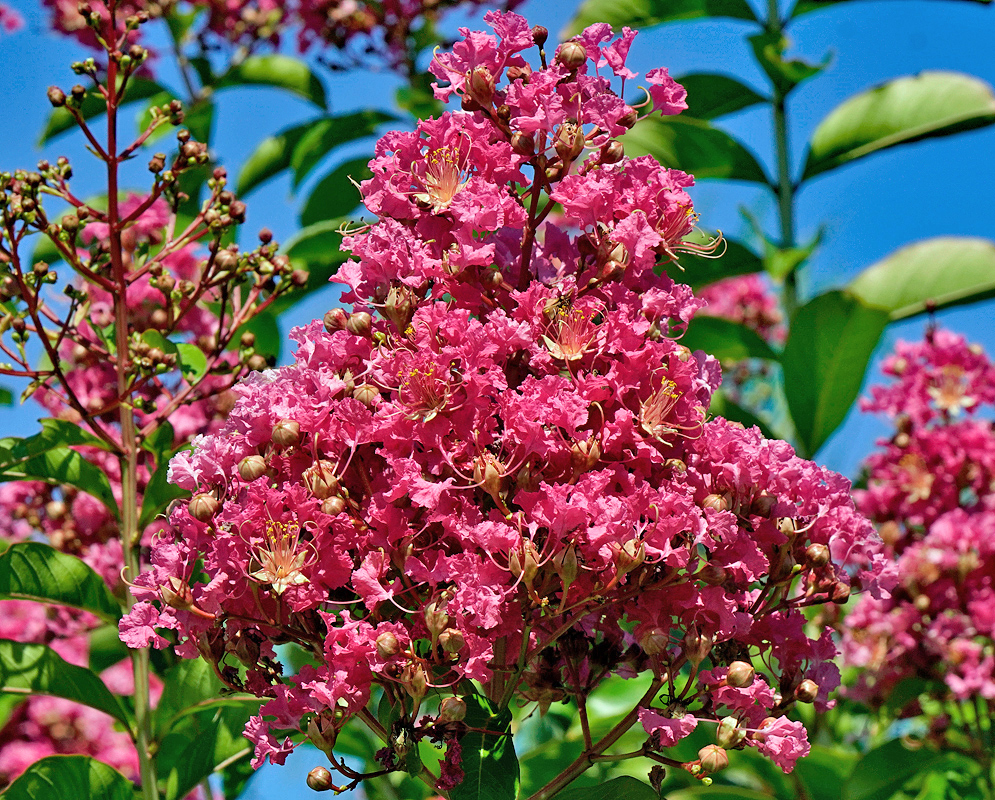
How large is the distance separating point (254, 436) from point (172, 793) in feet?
2.58

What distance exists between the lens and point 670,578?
1.18 m

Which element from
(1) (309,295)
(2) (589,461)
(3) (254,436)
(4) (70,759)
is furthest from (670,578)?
(1) (309,295)

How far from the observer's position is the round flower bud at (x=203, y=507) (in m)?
Result: 1.24

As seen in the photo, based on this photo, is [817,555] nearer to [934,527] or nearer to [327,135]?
[934,527]

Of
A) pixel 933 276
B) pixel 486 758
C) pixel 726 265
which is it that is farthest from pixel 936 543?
pixel 486 758

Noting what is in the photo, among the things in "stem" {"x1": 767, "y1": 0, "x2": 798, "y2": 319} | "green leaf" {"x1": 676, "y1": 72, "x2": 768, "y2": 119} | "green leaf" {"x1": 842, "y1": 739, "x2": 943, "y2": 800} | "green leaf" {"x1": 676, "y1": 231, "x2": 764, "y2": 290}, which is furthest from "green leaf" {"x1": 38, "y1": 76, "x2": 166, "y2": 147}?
"green leaf" {"x1": 842, "y1": 739, "x2": 943, "y2": 800}

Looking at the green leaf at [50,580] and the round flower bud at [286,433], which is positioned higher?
the green leaf at [50,580]

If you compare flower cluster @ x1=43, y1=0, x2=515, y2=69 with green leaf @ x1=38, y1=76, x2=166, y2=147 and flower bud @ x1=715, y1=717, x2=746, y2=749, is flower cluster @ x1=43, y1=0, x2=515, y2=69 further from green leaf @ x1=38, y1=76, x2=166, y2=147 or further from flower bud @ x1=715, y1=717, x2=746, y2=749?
flower bud @ x1=715, y1=717, x2=746, y2=749

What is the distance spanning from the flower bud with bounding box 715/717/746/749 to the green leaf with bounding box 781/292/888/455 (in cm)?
130

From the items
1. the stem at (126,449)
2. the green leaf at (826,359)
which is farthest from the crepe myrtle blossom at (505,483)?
the green leaf at (826,359)

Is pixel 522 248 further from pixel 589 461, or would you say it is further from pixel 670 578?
pixel 670 578

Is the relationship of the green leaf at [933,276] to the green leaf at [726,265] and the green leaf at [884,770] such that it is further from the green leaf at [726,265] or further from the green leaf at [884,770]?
the green leaf at [884,770]

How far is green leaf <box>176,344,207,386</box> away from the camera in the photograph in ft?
6.08

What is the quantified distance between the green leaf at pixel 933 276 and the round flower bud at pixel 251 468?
6.34 feet
